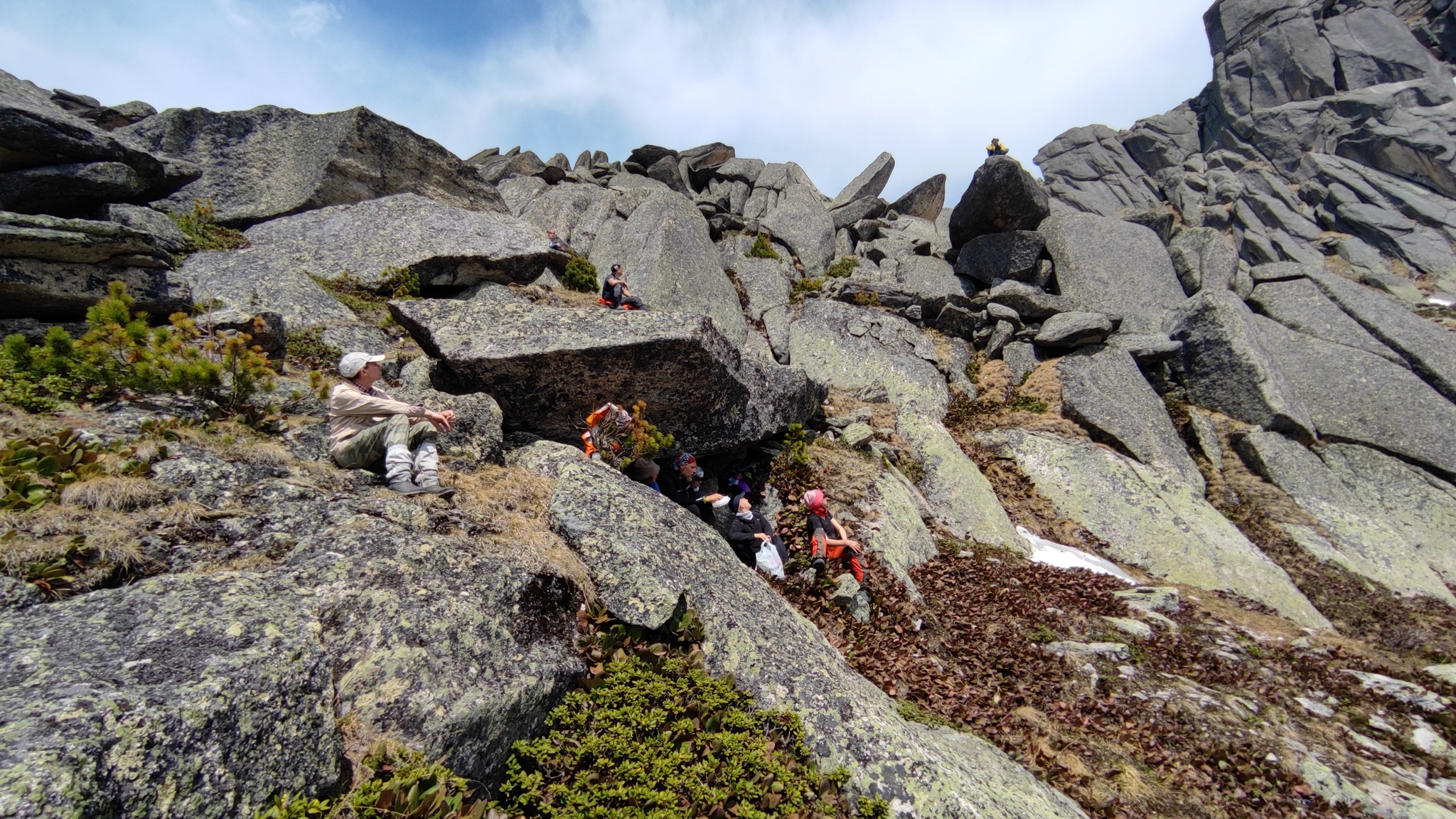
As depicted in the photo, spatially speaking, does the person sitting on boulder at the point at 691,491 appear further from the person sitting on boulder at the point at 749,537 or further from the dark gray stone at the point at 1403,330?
the dark gray stone at the point at 1403,330

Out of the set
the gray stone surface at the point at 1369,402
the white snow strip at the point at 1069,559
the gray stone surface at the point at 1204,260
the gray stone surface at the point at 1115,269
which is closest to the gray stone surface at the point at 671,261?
the white snow strip at the point at 1069,559

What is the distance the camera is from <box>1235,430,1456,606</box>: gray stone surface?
16.8 meters

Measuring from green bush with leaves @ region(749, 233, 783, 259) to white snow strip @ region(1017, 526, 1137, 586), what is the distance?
670 inches

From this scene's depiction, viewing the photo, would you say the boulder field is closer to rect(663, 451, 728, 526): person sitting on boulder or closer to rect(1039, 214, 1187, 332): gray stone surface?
rect(1039, 214, 1187, 332): gray stone surface

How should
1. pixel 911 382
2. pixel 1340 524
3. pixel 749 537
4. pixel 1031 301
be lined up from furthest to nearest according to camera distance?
pixel 1031 301, pixel 911 382, pixel 1340 524, pixel 749 537

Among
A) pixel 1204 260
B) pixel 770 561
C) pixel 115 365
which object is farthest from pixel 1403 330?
pixel 115 365

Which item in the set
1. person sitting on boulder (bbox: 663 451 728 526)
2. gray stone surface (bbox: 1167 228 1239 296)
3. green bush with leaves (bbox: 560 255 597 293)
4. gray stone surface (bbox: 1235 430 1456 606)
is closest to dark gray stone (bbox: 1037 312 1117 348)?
gray stone surface (bbox: 1235 430 1456 606)

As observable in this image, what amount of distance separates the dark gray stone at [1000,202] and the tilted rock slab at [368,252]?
63.7 ft

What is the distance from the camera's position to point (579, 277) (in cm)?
2094

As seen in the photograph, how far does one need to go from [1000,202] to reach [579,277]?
63.8 ft

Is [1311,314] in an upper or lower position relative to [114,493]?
upper

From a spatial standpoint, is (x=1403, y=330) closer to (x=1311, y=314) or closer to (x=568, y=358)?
(x=1311, y=314)

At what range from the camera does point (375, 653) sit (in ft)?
A: 17.1

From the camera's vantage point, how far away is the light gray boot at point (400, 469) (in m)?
7.62
